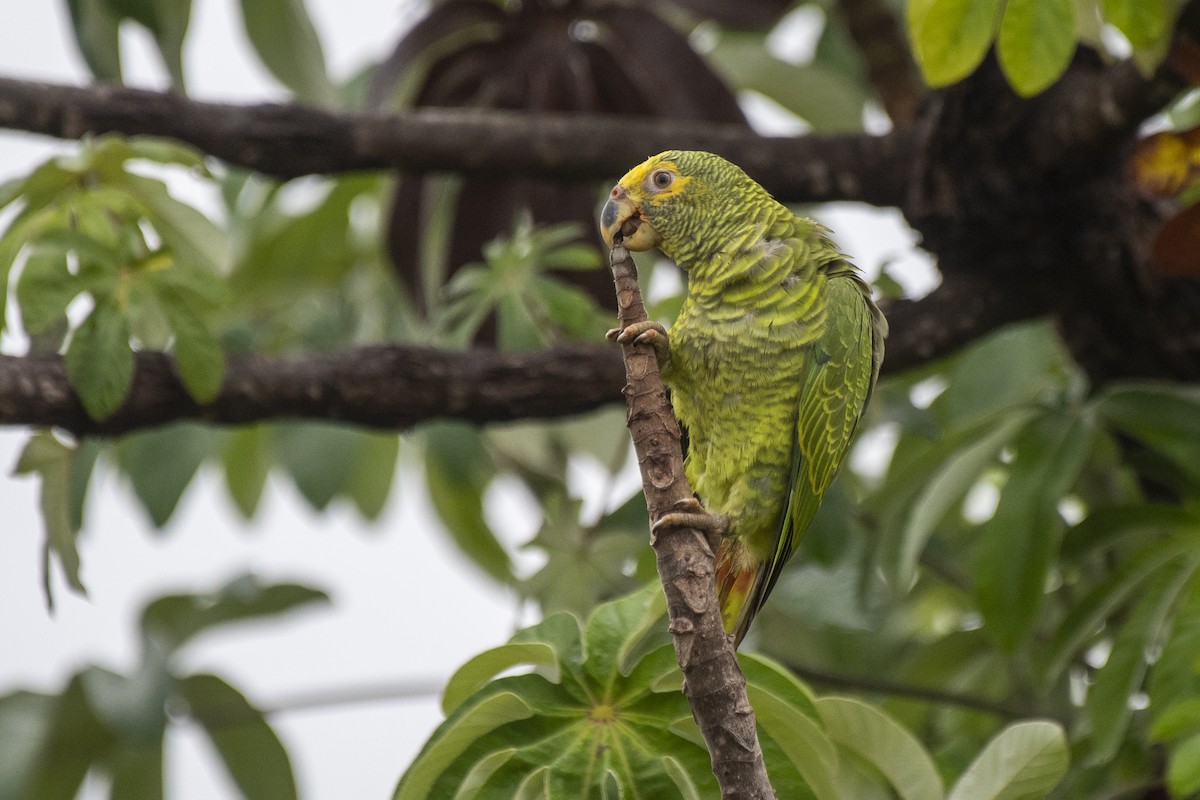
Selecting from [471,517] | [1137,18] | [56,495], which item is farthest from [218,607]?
[1137,18]

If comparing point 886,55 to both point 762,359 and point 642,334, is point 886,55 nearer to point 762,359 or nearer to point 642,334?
point 762,359

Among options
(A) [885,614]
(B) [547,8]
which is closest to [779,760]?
(A) [885,614]

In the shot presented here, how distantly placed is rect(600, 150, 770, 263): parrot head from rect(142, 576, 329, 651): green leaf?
1149mm

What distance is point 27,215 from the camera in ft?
5.32

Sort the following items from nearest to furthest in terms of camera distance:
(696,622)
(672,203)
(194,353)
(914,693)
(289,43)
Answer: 1. (696,622)
2. (672,203)
3. (194,353)
4. (914,693)
5. (289,43)

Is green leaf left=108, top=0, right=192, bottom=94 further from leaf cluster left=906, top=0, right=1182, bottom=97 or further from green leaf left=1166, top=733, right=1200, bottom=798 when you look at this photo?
green leaf left=1166, top=733, right=1200, bottom=798

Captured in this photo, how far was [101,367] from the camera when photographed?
1.41 m

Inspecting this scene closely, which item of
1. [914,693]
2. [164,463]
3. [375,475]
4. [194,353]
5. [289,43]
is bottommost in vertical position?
[914,693]

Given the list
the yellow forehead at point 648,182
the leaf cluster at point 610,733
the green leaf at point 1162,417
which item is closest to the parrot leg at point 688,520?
the leaf cluster at point 610,733

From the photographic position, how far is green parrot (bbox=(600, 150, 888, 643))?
1.32 metres

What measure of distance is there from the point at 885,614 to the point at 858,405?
0.63 metres

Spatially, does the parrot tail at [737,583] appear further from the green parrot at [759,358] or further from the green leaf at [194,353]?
the green leaf at [194,353]

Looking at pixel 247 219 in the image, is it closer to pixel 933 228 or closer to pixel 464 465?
pixel 464 465

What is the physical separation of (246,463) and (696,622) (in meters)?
1.68
